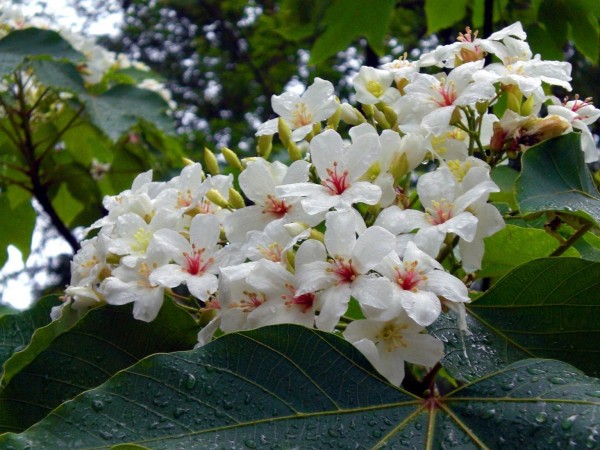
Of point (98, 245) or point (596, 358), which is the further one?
point (98, 245)

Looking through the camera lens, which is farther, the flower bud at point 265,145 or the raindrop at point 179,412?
the flower bud at point 265,145

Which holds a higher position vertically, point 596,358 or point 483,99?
point 483,99

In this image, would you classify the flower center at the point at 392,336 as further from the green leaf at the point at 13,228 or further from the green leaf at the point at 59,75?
the green leaf at the point at 13,228

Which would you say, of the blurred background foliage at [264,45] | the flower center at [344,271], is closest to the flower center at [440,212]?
the flower center at [344,271]

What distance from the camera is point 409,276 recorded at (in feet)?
2.44

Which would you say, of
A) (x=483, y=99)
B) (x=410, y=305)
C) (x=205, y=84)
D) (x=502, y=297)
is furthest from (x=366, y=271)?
(x=205, y=84)

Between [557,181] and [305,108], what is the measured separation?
33cm

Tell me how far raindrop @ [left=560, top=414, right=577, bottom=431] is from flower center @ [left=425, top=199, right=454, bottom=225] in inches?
9.7

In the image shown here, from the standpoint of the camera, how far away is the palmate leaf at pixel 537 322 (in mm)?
786

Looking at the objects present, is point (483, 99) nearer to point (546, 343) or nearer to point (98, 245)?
point (546, 343)

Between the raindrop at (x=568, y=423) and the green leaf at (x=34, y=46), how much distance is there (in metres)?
1.67

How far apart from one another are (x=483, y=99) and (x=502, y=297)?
0.23 meters

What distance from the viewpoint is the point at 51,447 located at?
0.66 metres

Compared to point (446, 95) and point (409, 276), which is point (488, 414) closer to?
point (409, 276)
